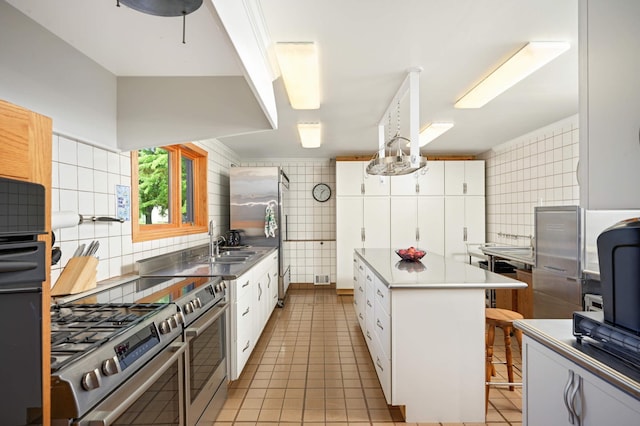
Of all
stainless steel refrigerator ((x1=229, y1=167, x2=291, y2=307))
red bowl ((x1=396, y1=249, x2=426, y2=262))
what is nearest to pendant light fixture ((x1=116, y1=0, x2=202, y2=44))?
red bowl ((x1=396, y1=249, x2=426, y2=262))

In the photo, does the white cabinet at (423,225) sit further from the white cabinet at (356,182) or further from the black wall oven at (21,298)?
the black wall oven at (21,298)

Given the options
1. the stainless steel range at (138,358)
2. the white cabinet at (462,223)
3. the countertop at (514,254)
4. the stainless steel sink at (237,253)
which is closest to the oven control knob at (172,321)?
the stainless steel range at (138,358)

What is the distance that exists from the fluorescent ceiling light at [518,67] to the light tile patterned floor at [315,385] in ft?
7.28

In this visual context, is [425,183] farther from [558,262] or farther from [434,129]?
[558,262]

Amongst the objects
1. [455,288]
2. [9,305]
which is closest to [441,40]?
[455,288]

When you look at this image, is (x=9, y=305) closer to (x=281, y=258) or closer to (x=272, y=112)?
(x=272, y=112)

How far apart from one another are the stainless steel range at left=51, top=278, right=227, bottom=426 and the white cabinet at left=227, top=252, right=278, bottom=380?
322 millimetres

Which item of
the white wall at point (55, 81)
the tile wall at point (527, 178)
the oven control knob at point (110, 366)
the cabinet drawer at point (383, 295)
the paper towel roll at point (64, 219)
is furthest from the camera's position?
the tile wall at point (527, 178)

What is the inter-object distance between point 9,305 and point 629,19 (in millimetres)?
1755

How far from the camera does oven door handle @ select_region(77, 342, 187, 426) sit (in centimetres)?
92

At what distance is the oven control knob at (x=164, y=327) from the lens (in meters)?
1.35

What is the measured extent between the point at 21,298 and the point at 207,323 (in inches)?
48.1

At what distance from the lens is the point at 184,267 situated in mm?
2656

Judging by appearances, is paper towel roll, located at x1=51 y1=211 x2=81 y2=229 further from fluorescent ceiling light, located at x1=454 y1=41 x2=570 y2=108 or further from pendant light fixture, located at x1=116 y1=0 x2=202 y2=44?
fluorescent ceiling light, located at x1=454 y1=41 x2=570 y2=108
